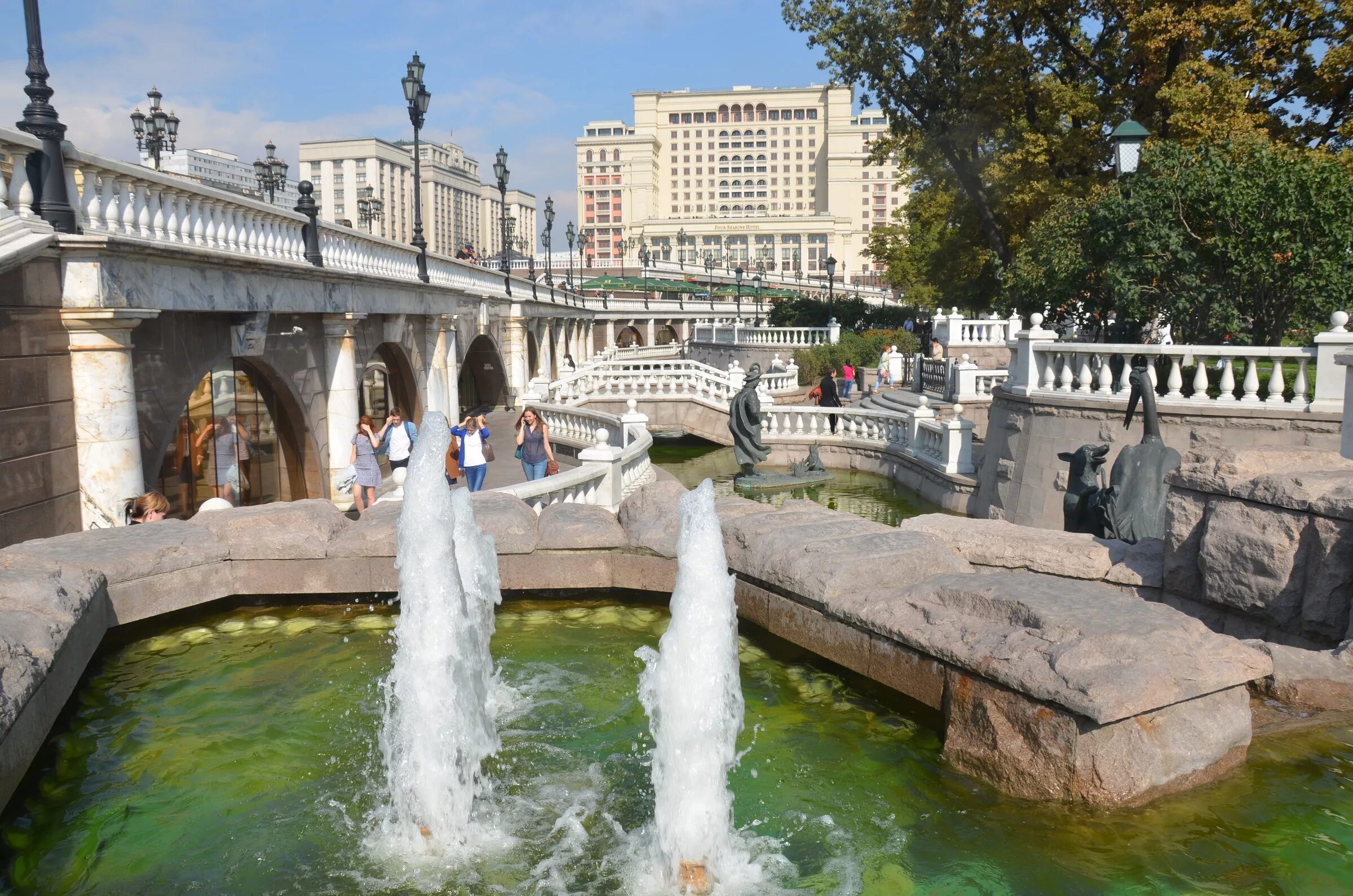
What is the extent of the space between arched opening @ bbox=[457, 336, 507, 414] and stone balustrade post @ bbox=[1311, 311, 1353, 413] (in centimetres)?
2462

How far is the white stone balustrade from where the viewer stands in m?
10.6

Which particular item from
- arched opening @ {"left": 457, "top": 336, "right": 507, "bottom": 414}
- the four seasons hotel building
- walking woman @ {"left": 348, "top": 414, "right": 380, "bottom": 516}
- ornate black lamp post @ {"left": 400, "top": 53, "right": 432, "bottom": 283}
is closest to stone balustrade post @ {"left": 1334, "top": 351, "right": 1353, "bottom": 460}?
walking woman @ {"left": 348, "top": 414, "right": 380, "bottom": 516}

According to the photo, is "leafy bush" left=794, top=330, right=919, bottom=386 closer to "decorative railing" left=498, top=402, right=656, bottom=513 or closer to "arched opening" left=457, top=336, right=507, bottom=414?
"arched opening" left=457, top=336, right=507, bottom=414

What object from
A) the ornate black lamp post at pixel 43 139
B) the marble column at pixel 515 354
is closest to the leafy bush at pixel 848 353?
the marble column at pixel 515 354

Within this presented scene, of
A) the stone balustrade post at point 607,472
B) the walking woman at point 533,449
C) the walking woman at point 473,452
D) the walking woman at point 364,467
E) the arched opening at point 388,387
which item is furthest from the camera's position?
the arched opening at point 388,387

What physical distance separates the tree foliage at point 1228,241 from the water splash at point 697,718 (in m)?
11.3

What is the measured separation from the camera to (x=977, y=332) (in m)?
28.3

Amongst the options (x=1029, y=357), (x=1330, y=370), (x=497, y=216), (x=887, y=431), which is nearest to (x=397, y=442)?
(x=1029, y=357)

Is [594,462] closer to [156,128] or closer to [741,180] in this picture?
[156,128]

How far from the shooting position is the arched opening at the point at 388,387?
801 inches

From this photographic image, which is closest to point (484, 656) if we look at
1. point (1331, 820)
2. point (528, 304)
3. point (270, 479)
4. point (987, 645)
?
point (987, 645)

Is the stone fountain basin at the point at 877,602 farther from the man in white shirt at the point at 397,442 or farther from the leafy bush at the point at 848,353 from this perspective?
the leafy bush at the point at 848,353

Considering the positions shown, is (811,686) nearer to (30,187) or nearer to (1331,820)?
(1331,820)

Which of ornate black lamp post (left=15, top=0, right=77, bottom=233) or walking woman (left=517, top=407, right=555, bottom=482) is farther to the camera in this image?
walking woman (left=517, top=407, right=555, bottom=482)
